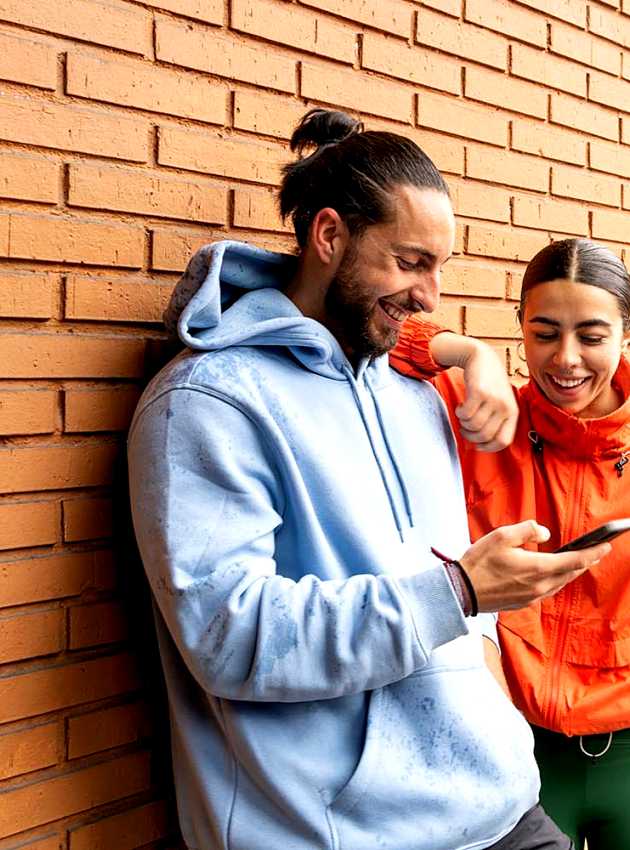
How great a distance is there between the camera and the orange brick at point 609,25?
12.6 ft

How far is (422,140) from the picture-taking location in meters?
3.22

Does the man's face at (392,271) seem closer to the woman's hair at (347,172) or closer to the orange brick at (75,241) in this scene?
the woman's hair at (347,172)

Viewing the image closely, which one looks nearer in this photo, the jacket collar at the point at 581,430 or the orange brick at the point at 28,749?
the orange brick at the point at 28,749

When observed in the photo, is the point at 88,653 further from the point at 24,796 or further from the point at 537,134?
the point at 537,134

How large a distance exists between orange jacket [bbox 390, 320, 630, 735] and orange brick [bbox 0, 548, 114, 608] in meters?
0.88

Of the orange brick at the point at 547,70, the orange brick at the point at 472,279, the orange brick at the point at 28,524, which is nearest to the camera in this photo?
the orange brick at the point at 28,524

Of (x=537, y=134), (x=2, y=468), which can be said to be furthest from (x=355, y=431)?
(x=537, y=134)

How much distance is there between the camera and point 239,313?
234 cm

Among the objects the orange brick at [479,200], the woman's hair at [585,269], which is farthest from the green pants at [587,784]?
the orange brick at [479,200]

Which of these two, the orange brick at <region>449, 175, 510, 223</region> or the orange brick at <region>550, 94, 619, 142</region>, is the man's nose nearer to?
the orange brick at <region>449, 175, 510, 223</region>

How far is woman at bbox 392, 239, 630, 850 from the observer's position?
2.70 metres

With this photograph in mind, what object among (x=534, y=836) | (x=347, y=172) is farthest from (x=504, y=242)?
(x=534, y=836)

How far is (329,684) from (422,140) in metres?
1.81

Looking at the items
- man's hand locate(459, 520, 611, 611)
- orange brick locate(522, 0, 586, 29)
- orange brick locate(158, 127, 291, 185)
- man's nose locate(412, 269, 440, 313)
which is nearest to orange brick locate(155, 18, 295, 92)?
orange brick locate(158, 127, 291, 185)
